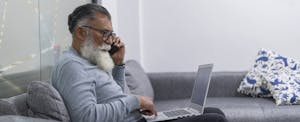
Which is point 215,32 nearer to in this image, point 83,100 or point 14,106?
point 83,100

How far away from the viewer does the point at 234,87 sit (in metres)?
3.45

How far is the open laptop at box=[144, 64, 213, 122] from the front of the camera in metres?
2.00

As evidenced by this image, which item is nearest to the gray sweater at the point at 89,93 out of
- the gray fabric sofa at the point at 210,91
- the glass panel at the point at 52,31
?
the glass panel at the point at 52,31

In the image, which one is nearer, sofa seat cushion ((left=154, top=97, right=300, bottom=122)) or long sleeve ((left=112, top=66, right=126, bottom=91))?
long sleeve ((left=112, top=66, right=126, bottom=91))

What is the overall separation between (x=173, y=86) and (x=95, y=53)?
1.62 meters

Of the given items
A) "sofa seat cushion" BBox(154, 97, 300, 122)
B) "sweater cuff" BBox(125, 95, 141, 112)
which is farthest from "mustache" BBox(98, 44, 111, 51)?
"sofa seat cushion" BBox(154, 97, 300, 122)

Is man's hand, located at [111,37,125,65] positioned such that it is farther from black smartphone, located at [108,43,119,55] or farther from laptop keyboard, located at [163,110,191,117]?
laptop keyboard, located at [163,110,191,117]

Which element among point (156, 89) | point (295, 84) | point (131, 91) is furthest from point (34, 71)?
point (295, 84)

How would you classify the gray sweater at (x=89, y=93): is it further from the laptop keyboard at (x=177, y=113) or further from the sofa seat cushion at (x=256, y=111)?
the sofa seat cushion at (x=256, y=111)

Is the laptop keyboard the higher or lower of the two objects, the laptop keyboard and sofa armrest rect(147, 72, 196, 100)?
the higher

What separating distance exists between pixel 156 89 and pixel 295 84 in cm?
113

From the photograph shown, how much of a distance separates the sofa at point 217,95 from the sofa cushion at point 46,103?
2.58ft

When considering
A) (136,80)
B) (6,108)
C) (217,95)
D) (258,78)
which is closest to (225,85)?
(217,95)

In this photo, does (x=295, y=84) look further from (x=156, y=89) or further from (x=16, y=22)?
(x=16, y=22)
